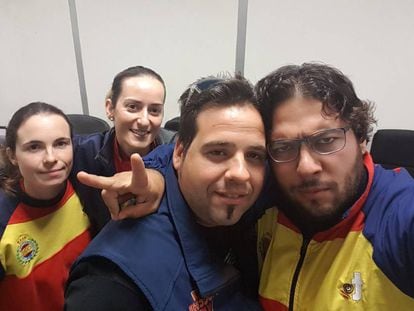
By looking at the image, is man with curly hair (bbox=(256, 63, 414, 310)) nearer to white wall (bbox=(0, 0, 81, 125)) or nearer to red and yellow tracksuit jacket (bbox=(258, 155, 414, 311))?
red and yellow tracksuit jacket (bbox=(258, 155, 414, 311))

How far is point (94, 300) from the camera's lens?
74 centimetres

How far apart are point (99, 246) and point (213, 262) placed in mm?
308

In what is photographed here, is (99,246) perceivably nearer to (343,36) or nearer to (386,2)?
(343,36)

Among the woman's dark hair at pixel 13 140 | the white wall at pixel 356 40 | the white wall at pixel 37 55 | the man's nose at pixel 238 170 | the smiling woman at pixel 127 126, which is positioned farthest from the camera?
the white wall at pixel 37 55

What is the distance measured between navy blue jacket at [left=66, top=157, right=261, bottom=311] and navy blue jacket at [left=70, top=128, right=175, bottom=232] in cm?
60

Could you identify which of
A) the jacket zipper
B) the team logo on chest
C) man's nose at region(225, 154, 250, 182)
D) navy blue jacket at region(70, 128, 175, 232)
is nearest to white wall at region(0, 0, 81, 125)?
navy blue jacket at region(70, 128, 175, 232)

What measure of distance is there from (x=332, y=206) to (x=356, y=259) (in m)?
0.16

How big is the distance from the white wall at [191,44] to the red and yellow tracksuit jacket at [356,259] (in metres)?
1.69

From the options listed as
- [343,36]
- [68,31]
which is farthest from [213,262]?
[68,31]

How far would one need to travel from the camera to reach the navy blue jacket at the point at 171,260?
2.66 ft

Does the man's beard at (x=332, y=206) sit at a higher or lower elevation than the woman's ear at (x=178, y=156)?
lower

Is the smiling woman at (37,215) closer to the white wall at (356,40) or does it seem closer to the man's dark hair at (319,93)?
the man's dark hair at (319,93)

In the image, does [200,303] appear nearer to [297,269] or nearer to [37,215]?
[297,269]

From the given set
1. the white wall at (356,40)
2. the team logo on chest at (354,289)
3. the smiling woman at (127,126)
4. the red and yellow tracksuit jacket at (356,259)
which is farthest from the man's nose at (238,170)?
the white wall at (356,40)
